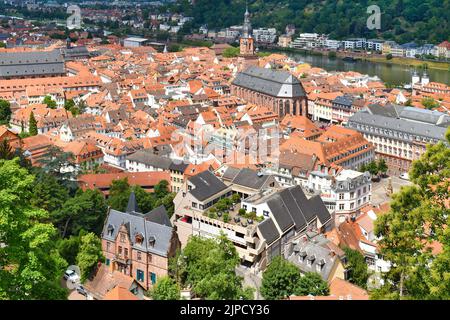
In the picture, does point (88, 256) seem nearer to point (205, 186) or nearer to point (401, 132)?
point (205, 186)

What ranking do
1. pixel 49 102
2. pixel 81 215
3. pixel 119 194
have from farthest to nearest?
1. pixel 49 102
2. pixel 119 194
3. pixel 81 215

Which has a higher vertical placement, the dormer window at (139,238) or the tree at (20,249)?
the tree at (20,249)

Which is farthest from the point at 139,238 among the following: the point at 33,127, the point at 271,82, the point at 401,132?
the point at 271,82

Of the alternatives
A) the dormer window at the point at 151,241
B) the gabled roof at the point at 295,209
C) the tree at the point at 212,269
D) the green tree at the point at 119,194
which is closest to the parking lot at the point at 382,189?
the gabled roof at the point at 295,209

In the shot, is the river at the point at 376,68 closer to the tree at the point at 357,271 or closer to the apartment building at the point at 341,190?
the apartment building at the point at 341,190

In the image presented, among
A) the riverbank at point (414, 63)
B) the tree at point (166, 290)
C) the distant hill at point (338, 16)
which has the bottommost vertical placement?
the riverbank at point (414, 63)

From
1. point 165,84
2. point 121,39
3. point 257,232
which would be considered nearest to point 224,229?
point 257,232

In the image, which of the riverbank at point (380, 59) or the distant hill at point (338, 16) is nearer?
the riverbank at point (380, 59)
